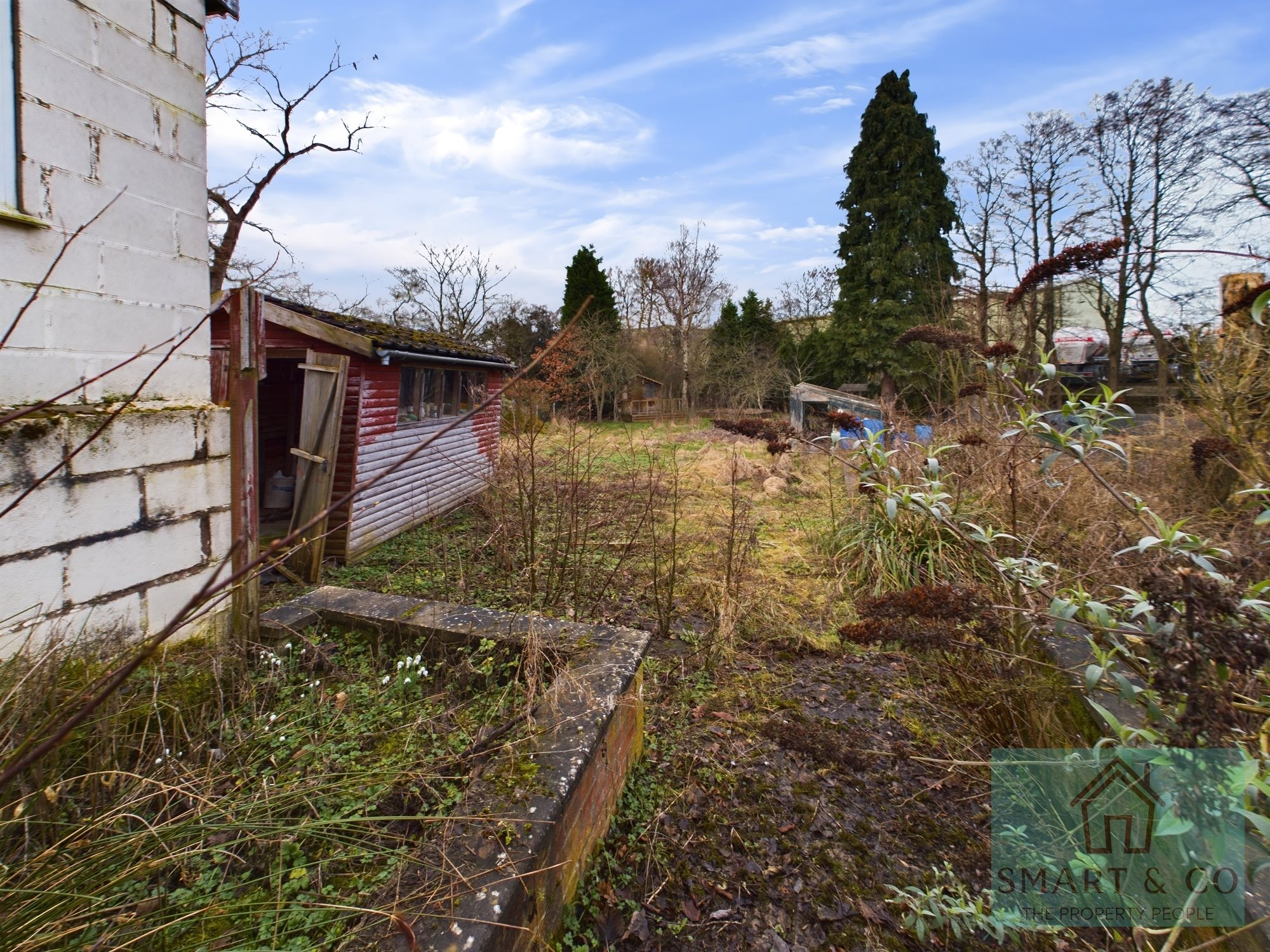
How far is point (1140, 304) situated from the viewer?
16109 mm

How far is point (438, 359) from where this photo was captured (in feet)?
27.4

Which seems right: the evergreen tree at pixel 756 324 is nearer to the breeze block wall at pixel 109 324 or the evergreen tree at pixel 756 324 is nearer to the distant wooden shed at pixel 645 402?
the distant wooden shed at pixel 645 402

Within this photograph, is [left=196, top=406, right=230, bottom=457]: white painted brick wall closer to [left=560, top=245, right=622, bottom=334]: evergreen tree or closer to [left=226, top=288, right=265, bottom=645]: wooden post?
[left=226, top=288, right=265, bottom=645]: wooden post

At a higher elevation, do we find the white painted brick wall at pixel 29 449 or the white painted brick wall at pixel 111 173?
the white painted brick wall at pixel 111 173

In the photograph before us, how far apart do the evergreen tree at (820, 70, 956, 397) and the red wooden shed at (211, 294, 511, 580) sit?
54.8 feet

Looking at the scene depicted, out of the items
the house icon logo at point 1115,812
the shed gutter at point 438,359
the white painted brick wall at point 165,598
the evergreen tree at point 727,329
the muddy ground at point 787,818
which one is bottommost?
the muddy ground at point 787,818

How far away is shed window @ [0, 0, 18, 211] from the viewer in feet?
6.66

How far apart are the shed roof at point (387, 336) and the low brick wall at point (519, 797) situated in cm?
444

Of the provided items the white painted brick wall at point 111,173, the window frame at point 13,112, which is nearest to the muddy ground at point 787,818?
the white painted brick wall at point 111,173

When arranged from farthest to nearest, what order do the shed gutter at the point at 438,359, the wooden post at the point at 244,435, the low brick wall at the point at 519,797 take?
the shed gutter at the point at 438,359, the wooden post at the point at 244,435, the low brick wall at the point at 519,797

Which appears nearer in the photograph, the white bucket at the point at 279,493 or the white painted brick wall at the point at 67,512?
the white painted brick wall at the point at 67,512

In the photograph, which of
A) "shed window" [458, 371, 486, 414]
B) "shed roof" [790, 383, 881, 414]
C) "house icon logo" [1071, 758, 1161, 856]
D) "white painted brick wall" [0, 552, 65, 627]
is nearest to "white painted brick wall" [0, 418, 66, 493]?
"white painted brick wall" [0, 552, 65, 627]

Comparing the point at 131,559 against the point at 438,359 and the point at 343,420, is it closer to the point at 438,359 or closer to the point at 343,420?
the point at 343,420

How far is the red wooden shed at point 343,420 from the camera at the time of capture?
141 inches
